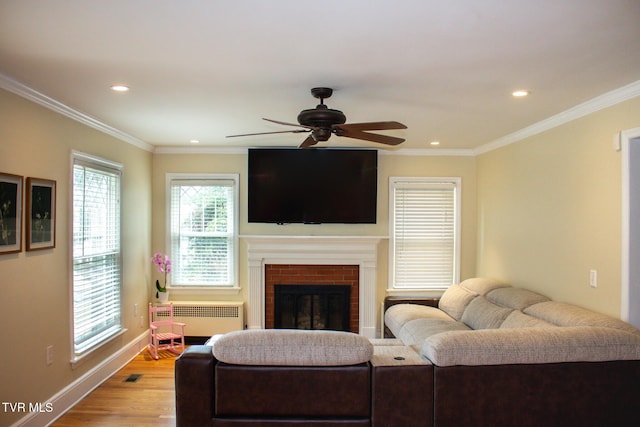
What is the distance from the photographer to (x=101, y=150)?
3.96m

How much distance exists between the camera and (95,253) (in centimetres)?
388

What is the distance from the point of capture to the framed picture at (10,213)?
2615 millimetres

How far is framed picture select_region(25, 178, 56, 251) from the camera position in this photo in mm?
2889

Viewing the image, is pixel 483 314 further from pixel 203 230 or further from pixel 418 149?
pixel 203 230

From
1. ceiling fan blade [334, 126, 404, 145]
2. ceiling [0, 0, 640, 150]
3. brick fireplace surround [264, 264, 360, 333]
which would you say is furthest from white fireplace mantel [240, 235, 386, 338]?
ceiling fan blade [334, 126, 404, 145]

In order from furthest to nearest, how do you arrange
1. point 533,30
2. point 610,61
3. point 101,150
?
point 101,150
point 610,61
point 533,30

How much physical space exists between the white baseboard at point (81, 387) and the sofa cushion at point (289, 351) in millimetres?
1823

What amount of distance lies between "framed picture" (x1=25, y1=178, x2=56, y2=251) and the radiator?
7.32 feet

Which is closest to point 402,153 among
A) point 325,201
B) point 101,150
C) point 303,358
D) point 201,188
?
point 325,201

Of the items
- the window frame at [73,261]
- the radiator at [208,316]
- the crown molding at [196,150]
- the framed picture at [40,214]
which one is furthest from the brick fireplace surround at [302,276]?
the framed picture at [40,214]

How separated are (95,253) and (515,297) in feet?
12.7

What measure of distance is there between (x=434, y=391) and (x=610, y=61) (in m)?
2.00

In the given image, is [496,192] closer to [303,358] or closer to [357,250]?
[357,250]

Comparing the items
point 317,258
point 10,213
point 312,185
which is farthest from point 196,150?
point 10,213
